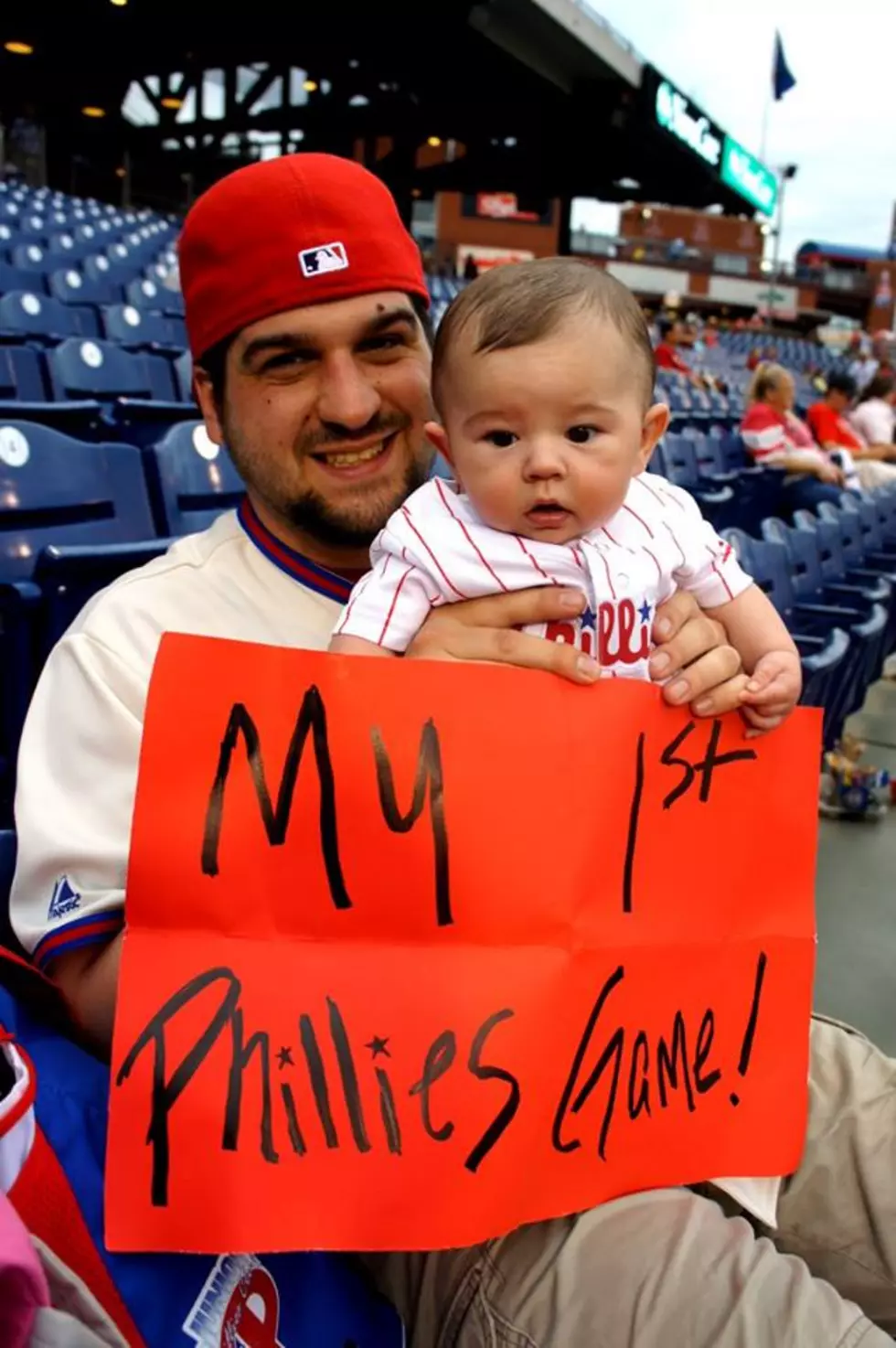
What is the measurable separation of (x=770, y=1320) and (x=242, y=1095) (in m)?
0.49

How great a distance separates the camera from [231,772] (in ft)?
2.96

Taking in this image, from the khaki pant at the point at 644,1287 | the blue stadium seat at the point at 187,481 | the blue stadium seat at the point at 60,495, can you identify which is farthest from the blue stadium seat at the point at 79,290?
the khaki pant at the point at 644,1287

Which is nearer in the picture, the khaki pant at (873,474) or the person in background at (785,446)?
the person in background at (785,446)

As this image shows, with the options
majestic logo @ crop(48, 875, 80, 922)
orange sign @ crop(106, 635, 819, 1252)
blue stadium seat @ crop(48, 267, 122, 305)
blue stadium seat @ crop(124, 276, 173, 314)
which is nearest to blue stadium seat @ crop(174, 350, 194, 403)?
blue stadium seat @ crop(48, 267, 122, 305)

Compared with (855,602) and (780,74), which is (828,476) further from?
(780,74)

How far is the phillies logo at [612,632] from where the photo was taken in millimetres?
1110

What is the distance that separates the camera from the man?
0.94 meters

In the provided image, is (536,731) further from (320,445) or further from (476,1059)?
(320,445)

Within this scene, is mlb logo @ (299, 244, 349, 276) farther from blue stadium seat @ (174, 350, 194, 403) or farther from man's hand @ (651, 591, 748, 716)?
blue stadium seat @ (174, 350, 194, 403)

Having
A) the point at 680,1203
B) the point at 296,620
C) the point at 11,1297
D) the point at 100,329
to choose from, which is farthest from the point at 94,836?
the point at 100,329

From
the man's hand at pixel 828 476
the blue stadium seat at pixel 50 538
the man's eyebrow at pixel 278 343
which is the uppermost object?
the man's eyebrow at pixel 278 343

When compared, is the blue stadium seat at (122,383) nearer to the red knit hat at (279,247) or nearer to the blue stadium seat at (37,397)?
the blue stadium seat at (37,397)

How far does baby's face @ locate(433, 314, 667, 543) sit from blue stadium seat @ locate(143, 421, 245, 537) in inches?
67.0

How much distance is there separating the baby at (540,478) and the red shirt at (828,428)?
8.04m
